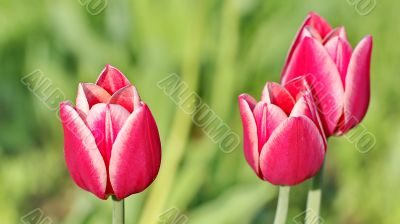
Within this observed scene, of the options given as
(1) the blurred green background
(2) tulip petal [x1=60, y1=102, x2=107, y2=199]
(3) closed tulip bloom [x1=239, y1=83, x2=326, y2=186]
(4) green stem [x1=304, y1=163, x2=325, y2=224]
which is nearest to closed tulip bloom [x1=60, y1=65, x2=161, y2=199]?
(2) tulip petal [x1=60, y1=102, x2=107, y2=199]

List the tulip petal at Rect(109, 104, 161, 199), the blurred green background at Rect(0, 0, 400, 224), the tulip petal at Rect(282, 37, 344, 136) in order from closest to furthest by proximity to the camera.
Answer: the tulip petal at Rect(109, 104, 161, 199), the tulip petal at Rect(282, 37, 344, 136), the blurred green background at Rect(0, 0, 400, 224)

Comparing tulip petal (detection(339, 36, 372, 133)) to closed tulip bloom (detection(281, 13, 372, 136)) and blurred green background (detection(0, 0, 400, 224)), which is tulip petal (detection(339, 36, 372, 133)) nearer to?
closed tulip bloom (detection(281, 13, 372, 136))

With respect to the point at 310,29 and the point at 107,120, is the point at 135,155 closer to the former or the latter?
the point at 107,120

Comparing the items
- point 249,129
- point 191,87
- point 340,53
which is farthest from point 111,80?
point 191,87

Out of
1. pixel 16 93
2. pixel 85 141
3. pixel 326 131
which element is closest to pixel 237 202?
pixel 326 131

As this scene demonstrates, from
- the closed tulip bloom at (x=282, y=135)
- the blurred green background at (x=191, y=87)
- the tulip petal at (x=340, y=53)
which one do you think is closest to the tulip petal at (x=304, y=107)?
the closed tulip bloom at (x=282, y=135)

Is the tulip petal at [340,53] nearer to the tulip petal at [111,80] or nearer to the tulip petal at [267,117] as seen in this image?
the tulip petal at [267,117]

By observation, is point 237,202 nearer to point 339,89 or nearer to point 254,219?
point 254,219
